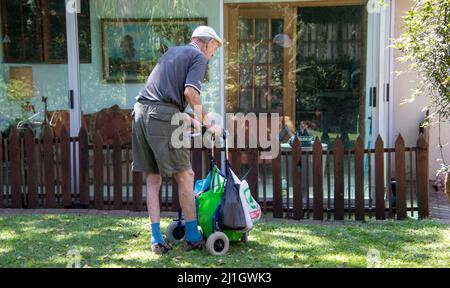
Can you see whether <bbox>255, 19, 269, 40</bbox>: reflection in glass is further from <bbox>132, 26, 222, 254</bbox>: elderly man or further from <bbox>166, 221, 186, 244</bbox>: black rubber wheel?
<bbox>166, 221, 186, 244</bbox>: black rubber wheel

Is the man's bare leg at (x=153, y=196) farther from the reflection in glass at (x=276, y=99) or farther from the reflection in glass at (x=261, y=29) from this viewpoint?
the reflection in glass at (x=261, y=29)

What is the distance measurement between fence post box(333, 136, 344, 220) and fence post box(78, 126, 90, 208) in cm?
286

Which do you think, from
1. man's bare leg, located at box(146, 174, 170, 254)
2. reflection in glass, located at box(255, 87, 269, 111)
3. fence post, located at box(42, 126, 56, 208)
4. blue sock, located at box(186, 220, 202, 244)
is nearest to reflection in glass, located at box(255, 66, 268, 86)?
reflection in glass, located at box(255, 87, 269, 111)

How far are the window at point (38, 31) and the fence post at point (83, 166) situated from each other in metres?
1.26

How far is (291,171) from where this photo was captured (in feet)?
21.3

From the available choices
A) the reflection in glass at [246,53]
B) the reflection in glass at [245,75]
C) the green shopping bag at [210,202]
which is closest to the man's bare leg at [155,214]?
the green shopping bag at [210,202]

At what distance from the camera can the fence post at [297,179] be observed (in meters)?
6.26

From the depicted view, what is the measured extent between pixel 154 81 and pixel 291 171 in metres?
2.45

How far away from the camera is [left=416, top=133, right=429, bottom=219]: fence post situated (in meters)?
6.19
